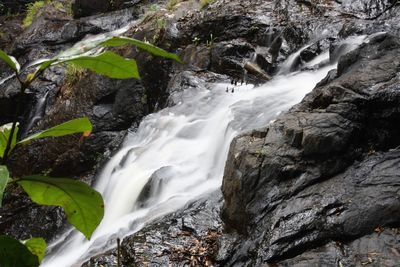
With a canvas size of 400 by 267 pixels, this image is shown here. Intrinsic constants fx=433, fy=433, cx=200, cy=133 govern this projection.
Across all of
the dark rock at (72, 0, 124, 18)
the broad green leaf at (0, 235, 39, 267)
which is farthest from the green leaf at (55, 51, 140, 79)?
the dark rock at (72, 0, 124, 18)

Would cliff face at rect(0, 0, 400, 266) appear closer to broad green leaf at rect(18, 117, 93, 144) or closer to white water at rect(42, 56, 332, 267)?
white water at rect(42, 56, 332, 267)

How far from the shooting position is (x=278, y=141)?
4.19 metres

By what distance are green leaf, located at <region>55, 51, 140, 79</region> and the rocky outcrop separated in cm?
252

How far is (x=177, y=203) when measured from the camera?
4949mm

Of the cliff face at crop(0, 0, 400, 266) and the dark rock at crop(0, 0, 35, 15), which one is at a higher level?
the dark rock at crop(0, 0, 35, 15)

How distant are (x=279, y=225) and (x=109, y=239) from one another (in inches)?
86.5

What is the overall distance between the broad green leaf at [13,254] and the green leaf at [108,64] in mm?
329

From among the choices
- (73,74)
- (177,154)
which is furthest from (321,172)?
(73,74)

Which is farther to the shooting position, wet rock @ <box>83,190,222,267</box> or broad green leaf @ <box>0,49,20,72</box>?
wet rock @ <box>83,190,222,267</box>

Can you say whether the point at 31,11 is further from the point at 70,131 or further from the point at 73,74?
the point at 70,131

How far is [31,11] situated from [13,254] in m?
16.3

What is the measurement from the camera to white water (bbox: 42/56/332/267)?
17.2ft

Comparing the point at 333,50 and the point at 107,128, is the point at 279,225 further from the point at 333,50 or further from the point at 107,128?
the point at 107,128

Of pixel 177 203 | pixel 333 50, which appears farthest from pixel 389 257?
pixel 333 50
